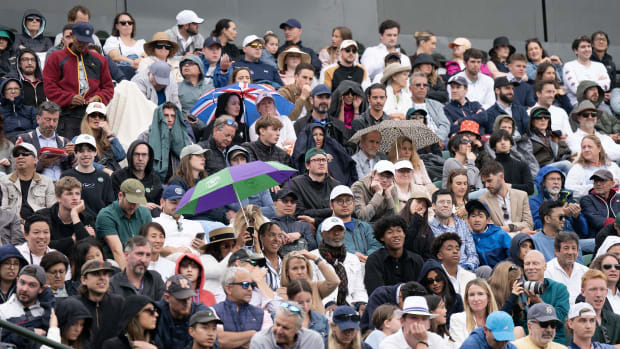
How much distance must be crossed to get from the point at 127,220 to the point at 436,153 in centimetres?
471

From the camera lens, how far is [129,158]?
41.8ft

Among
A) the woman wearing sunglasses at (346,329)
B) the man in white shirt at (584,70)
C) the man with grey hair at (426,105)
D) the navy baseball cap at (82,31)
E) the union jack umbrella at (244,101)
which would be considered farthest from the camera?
the man in white shirt at (584,70)

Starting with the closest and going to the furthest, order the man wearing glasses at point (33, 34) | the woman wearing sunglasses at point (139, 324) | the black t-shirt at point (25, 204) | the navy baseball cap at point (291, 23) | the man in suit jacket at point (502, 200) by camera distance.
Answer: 1. the woman wearing sunglasses at point (139, 324)
2. the black t-shirt at point (25, 204)
3. the man in suit jacket at point (502, 200)
4. the man wearing glasses at point (33, 34)
5. the navy baseball cap at point (291, 23)

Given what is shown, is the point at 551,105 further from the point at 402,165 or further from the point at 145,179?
the point at 145,179

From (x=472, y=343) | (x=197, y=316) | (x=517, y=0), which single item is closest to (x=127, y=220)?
(x=197, y=316)

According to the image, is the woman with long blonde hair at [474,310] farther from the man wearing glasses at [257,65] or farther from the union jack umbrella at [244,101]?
the man wearing glasses at [257,65]

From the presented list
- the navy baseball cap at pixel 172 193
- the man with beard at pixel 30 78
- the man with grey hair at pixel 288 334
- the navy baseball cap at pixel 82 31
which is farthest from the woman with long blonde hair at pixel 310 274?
the man with beard at pixel 30 78

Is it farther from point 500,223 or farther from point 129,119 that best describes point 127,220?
point 500,223

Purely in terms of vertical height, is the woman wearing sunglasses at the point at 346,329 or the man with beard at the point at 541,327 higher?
the woman wearing sunglasses at the point at 346,329

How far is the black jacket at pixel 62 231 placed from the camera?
11062 millimetres

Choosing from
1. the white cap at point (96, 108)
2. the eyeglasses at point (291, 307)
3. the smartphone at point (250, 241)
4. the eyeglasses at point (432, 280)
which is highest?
the white cap at point (96, 108)

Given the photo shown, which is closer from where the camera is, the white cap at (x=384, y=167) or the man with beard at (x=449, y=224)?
the man with beard at (x=449, y=224)

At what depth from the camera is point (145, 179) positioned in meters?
12.8

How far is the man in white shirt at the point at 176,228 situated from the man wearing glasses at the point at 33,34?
465 cm
